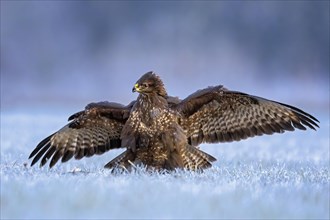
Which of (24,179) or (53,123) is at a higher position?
(53,123)

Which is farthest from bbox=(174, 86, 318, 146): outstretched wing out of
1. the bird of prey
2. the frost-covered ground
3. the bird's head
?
the frost-covered ground

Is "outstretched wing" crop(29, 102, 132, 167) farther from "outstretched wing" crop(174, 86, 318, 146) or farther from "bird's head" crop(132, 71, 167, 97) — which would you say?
"outstretched wing" crop(174, 86, 318, 146)

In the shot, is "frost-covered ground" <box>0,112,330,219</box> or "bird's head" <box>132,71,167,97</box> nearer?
"frost-covered ground" <box>0,112,330,219</box>

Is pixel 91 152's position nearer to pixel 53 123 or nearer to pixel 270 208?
pixel 270 208

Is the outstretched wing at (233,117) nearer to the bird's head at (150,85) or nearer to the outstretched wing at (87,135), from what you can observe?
the bird's head at (150,85)

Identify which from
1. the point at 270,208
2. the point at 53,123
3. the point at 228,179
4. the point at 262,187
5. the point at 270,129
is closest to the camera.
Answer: the point at 270,208

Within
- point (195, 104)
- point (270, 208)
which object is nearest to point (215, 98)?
point (195, 104)

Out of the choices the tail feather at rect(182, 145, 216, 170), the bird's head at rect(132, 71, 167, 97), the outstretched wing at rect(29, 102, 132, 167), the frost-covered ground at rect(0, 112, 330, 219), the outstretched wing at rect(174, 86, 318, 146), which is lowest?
the frost-covered ground at rect(0, 112, 330, 219)

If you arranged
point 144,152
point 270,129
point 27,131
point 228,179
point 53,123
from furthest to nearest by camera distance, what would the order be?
point 53,123
point 27,131
point 270,129
point 144,152
point 228,179
